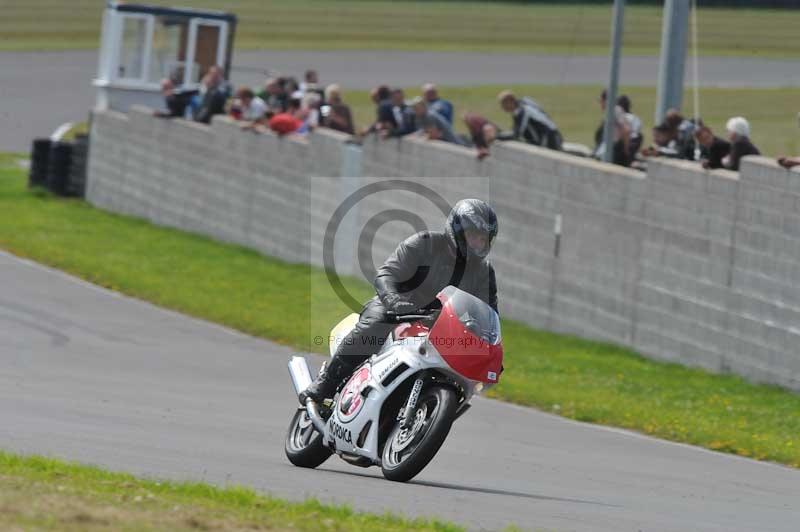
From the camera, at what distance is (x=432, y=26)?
2239 inches

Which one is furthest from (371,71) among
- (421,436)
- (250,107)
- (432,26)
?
(421,436)

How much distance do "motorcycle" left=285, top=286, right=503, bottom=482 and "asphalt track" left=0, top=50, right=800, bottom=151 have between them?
31.2 m

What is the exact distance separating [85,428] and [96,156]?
796 inches

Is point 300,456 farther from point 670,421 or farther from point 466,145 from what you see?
point 466,145

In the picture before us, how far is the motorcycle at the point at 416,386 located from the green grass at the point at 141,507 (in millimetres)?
1454

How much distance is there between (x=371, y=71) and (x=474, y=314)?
38.5m

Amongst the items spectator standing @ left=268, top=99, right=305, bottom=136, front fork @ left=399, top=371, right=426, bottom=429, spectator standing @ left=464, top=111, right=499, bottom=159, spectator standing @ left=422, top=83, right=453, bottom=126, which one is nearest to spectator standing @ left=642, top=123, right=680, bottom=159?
spectator standing @ left=464, top=111, right=499, bottom=159

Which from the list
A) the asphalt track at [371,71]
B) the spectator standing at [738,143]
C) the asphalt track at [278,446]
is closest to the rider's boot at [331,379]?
the asphalt track at [278,446]

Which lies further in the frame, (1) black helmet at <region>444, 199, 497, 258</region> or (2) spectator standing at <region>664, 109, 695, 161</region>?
(2) spectator standing at <region>664, 109, 695, 161</region>

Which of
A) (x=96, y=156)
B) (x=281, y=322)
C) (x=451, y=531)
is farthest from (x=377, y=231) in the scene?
(x=451, y=531)

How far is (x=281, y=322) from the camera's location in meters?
19.8

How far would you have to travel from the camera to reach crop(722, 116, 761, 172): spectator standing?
1712cm

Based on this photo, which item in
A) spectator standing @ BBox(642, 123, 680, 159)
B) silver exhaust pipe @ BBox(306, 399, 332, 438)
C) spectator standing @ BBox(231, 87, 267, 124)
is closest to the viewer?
silver exhaust pipe @ BBox(306, 399, 332, 438)

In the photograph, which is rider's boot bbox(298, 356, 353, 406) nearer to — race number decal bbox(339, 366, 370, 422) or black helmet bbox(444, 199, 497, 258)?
race number decal bbox(339, 366, 370, 422)
